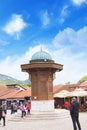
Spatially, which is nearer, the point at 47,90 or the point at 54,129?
the point at 54,129

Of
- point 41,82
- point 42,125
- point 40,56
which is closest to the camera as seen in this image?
point 42,125

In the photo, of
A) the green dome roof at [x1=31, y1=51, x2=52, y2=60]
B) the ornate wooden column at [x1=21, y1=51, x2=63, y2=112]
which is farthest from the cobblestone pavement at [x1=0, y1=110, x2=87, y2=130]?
the green dome roof at [x1=31, y1=51, x2=52, y2=60]

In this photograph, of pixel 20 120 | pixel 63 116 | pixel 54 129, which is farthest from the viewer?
pixel 63 116

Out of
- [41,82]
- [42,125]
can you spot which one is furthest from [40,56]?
[42,125]

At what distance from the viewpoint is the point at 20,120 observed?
27500mm

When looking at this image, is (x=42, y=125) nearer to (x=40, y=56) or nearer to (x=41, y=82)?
(x=41, y=82)

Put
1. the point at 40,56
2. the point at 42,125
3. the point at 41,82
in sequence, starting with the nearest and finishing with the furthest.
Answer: the point at 42,125
the point at 41,82
the point at 40,56

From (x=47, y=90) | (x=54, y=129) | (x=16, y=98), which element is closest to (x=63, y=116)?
A: (x=47, y=90)

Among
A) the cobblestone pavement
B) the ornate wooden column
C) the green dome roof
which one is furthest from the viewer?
the green dome roof

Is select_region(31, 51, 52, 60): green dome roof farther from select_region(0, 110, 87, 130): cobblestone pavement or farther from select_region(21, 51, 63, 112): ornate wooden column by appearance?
select_region(0, 110, 87, 130): cobblestone pavement

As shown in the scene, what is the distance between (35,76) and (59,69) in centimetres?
245

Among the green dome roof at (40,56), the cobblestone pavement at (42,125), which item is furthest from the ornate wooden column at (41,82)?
the cobblestone pavement at (42,125)

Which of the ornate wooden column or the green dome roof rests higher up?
the green dome roof

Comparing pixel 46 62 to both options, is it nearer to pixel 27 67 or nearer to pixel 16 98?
pixel 27 67
